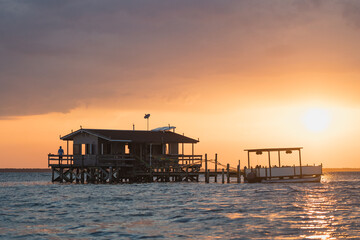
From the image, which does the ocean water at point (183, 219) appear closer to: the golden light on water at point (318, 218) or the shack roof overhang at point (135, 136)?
the golden light on water at point (318, 218)

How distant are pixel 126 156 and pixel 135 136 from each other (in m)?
2.57

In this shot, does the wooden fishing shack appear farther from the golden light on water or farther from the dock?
the golden light on water

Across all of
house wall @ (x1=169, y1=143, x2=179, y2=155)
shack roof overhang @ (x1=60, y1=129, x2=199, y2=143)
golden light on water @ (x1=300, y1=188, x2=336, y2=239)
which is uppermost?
shack roof overhang @ (x1=60, y1=129, x2=199, y2=143)

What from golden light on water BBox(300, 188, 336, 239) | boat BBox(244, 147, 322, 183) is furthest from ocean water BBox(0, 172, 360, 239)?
boat BBox(244, 147, 322, 183)

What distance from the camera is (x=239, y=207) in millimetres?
30109

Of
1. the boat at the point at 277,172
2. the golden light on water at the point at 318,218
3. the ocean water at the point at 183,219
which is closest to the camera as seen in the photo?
the golden light on water at the point at 318,218

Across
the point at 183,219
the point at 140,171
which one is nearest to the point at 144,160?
the point at 140,171

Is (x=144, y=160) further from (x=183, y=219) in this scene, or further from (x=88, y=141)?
(x=183, y=219)

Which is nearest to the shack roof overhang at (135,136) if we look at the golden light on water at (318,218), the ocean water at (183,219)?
the ocean water at (183,219)

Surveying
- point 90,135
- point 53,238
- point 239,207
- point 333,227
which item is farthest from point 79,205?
point 90,135

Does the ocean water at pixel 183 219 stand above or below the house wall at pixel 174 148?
below

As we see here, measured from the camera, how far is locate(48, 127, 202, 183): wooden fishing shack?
57500mm

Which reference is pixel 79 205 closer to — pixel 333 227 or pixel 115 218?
pixel 115 218

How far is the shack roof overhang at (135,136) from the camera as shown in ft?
188
